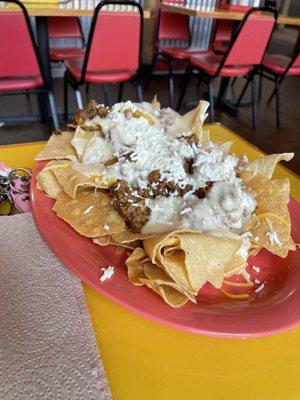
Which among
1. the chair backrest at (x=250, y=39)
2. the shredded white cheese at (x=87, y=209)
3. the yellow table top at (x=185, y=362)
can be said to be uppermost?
the shredded white cheese at (x=87, y=209)

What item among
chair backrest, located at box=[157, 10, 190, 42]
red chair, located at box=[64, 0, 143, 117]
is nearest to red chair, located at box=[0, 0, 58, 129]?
red chair, located at box=[64, 0, 143, 117]

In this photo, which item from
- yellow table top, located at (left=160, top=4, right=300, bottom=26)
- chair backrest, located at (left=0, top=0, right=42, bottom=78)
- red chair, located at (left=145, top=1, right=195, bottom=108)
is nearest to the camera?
chair backrest, located at (left=0, top=0, right=42, bottom=78)

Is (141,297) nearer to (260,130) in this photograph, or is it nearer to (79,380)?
(79,380)

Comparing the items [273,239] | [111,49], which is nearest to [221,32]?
[111,49]

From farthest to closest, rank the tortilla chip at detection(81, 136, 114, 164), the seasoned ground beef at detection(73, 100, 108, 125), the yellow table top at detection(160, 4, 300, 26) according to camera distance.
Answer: the yellow table top at detection(160, 4, 300, 26) < the seasoned ground beef at detection(73, 100, 108, 125) < the tortilla chip at detection(81, 136, 114, 164)

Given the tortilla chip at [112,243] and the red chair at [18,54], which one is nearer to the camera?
the tortilla chip at [112,243]

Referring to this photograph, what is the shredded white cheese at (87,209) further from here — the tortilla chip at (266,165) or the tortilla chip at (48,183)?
the tortilla chip at (266,165)

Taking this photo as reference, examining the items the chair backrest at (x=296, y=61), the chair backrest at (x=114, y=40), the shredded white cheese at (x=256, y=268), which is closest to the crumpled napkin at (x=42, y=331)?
the shredded white cheese at (x=256, y=268)

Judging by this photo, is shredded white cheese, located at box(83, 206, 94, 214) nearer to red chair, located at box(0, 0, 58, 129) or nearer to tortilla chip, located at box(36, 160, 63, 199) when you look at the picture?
tortilla chip, located at box(36, 160, 63, 199)
